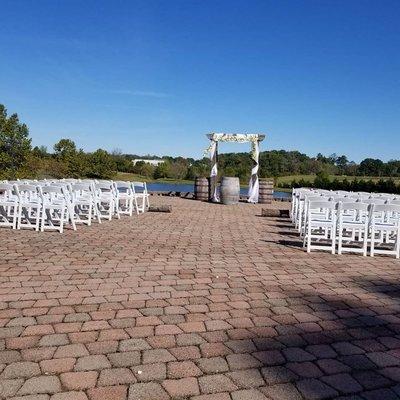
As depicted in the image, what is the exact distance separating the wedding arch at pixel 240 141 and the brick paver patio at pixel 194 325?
12600 mm

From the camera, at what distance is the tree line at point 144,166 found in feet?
68.9

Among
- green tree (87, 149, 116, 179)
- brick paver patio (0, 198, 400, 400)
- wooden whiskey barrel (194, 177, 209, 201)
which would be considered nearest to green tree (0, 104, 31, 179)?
wooden whiskey barrel (194, 177, 209, 201)

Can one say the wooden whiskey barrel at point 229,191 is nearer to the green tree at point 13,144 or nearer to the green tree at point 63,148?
the green tree at point 13,144

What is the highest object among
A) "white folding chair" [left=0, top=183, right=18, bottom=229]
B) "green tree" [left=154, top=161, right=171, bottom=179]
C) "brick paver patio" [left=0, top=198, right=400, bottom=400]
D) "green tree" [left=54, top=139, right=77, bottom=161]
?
"green tree" [left=54, top=139, right=77, bottom=161]

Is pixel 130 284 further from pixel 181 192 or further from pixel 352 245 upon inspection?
pixel 181 192

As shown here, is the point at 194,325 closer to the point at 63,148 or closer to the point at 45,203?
the point at 45,203

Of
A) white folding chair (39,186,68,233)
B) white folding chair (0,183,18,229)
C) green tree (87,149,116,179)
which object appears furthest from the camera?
green tree (87,149,116,179)

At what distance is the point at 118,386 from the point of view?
2371 mm

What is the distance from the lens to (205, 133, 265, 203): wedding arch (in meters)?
Answer: 19.0

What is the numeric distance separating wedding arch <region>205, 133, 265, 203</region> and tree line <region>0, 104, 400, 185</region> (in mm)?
4941

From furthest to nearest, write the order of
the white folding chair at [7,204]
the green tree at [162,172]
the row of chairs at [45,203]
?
1. the green tree at [162,172]
2. the white folding chair at [7,204]
3. the row of chairs at [45,203]

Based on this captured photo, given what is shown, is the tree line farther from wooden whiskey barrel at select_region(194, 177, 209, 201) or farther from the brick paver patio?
the brick paver patio

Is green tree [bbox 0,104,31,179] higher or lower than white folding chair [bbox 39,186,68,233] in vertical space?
higher

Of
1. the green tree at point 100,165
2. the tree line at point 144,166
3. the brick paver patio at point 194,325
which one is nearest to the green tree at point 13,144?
the tree line at point 144,166
